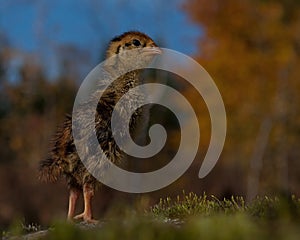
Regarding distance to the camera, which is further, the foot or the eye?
the eye

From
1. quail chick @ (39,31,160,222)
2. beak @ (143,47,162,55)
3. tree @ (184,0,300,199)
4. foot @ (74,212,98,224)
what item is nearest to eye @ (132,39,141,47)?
beak @ (143,47,162,55)

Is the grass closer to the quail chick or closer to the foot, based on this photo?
the foot

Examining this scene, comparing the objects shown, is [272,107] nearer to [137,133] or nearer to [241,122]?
[241,122]

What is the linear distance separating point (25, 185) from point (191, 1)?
18.5m

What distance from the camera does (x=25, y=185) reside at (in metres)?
30.5

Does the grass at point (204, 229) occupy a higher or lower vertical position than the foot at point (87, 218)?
lower

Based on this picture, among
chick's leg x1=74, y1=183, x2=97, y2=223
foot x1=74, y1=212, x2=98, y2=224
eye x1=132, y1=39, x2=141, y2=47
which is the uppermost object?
eye x1=132, y1=39, x2=141, y2=47

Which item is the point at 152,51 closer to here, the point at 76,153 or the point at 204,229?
the point at 76,153

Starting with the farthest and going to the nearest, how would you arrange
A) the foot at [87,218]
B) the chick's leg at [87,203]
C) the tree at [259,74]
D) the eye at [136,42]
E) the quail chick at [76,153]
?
the tree at [259,74] < the eye at [136,42] < the quail chick at [76,153] < the chick's leg at [87,203] < the foot at [87,218]

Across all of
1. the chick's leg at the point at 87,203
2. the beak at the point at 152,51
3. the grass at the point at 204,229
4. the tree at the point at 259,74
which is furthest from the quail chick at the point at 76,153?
the tree at the point at 259,74

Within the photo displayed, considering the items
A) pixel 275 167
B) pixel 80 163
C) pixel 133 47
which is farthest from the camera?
pixel 275 167

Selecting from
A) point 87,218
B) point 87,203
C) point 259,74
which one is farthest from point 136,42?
point 259,74

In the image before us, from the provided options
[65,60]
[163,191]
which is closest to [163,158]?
[163,191]

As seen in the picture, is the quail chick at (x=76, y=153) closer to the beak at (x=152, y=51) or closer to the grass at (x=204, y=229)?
the beak at (x=152, y=51)
